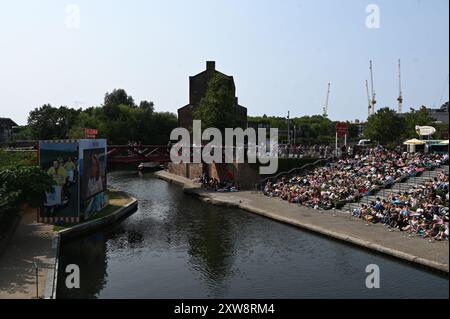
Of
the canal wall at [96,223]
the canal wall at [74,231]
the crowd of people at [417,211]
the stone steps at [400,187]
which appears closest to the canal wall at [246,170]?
the canal wall at [74,231]

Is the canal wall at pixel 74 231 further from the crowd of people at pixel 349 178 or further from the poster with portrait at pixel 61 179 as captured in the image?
the crowd of people at pixel 349 178

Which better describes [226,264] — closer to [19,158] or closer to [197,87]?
[19,158]

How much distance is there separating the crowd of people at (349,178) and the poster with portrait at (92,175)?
15238mm

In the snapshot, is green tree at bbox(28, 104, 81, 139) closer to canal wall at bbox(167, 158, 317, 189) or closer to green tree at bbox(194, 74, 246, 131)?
green tree at bbox(194, 74, 246, 131)

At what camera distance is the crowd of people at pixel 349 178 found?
38.9 metres

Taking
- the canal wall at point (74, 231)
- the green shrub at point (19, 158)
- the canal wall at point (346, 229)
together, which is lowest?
the canal wall at point (74, 231)

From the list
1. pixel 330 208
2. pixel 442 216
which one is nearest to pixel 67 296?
pixel 442 216

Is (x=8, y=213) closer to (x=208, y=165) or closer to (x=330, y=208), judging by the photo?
(x=330, y=208)

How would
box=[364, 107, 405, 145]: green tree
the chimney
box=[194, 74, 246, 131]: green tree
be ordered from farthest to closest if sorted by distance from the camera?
the chimney
box=[364, 107, 405, 145]: green tree
box=[194, 74, 246, 131]: green tree

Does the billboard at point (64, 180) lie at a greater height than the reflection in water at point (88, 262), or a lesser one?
greater

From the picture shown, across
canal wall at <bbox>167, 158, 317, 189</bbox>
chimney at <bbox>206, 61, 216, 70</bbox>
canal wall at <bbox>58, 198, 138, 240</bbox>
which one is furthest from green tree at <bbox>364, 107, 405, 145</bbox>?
canal wall at <bbox>58, 198, 138, 240</bbox>

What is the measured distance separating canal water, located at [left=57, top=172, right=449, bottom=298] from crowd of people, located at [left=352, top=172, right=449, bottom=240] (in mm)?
3865

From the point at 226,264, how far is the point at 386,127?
48.0 m

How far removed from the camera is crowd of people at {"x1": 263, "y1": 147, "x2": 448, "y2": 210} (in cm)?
3894
